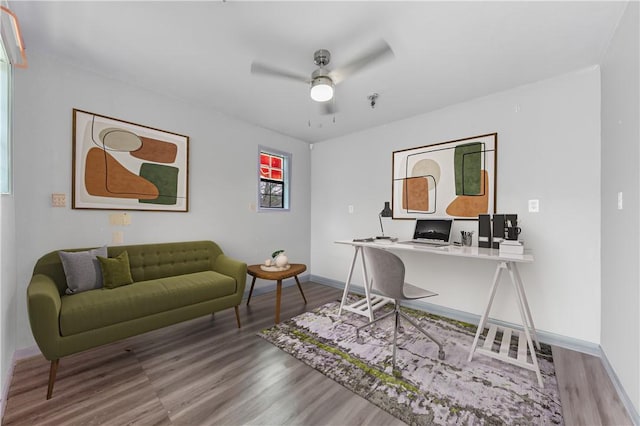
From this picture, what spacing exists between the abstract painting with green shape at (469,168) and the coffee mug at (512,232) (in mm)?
584

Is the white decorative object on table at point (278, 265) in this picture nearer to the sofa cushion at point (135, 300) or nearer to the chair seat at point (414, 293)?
the sofa cushion at point (135, 300)

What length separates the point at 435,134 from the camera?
323cm

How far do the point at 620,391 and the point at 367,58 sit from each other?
2.82m

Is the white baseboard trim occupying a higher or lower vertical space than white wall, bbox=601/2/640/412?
lower

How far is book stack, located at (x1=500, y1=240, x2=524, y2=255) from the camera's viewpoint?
2.14 metres

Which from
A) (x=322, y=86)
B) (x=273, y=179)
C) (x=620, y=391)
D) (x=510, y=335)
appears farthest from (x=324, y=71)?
(x=620, y=391)

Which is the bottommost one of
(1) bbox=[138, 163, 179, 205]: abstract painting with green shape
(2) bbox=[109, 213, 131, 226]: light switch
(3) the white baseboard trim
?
(3) the white baseboard trim

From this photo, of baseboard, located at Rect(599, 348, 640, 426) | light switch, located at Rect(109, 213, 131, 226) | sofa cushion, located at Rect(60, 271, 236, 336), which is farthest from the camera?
light switch, located at Rect(109, 213, 131, 226)

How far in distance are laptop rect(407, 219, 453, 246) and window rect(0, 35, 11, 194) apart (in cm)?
363

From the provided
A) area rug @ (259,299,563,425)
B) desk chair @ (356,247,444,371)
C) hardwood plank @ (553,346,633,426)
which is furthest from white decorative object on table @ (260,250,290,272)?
hardwood plank @ (553,346,633,426)

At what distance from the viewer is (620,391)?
1671mm

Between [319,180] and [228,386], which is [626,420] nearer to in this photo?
[228,386]

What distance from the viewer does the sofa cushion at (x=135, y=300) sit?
5.91 ft

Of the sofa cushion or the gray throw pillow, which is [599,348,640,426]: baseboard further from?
the gray throw pillow
